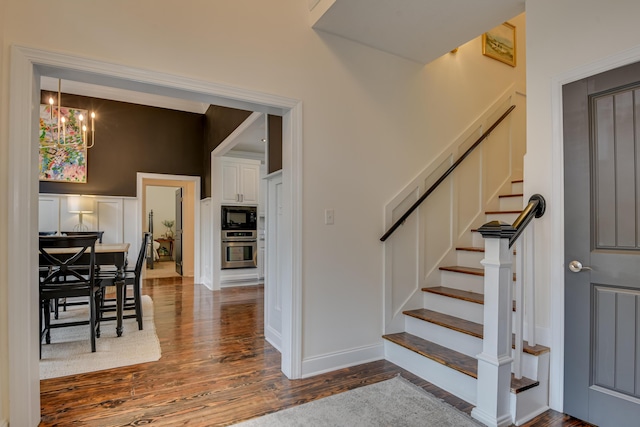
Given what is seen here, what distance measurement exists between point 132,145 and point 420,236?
570 centimetres

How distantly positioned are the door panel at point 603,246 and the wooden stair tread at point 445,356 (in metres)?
0.32

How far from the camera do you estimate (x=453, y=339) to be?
2504 mm

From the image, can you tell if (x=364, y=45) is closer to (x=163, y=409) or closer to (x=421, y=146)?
(x=421, y=146)

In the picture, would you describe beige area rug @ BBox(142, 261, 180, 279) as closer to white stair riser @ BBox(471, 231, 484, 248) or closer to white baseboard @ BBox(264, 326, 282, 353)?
white baseboard @ BBox(264, 326, 282, 353)

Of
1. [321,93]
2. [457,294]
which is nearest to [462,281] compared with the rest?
[457,294]

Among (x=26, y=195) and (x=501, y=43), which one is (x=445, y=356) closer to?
(x=26, y=195)

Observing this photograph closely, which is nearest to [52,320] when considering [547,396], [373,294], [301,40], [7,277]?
[7,277]

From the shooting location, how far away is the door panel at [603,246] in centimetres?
178

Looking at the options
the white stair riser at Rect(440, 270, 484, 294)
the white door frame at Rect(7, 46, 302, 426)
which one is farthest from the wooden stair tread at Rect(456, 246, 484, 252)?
the white door frame at Rect(7, 46, 302, 426)

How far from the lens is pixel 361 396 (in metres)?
2.25

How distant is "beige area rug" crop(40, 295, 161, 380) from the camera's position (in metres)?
2.70

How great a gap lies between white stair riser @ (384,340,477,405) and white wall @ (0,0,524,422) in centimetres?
19

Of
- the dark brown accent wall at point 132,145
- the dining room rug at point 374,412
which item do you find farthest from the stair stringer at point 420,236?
the dark brown accent wall at point 132,145

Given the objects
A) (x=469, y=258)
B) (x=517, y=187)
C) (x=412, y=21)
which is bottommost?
(x=469, y=258)
